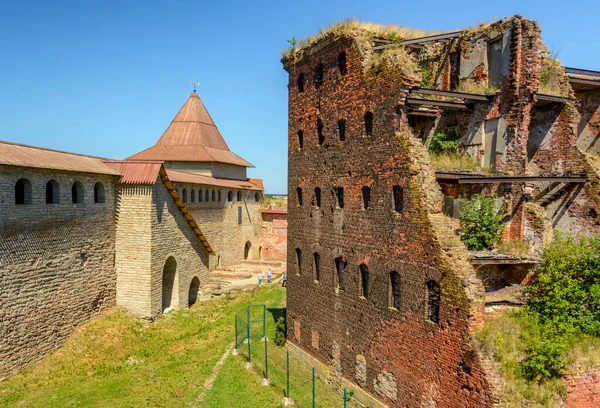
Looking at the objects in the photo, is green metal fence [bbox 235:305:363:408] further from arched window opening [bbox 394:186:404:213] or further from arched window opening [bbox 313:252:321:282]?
arched window opening [bbox 394:186:404:213]

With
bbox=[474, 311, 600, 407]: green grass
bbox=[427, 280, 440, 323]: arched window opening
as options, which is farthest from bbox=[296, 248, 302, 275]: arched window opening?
bbox=[474, 311, 600, 407]: green grass

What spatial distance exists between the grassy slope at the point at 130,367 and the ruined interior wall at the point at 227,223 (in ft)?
29.2

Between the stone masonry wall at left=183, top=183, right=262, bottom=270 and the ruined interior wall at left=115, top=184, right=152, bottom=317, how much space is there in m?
5.03

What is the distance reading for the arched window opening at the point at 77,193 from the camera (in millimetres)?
20547

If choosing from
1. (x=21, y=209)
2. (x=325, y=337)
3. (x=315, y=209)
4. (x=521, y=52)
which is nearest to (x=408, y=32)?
(x=521, y=52)

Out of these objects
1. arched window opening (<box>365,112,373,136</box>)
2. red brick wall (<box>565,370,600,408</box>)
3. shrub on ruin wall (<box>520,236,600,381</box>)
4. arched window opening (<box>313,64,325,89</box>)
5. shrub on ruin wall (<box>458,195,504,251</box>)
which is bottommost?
red brick wall (<box>565,370,600,408</box>)

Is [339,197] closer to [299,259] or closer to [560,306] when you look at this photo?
[299,259]

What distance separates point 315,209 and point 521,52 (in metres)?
9.53

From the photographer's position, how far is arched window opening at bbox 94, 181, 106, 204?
72.1 feet

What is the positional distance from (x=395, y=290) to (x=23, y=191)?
1447cm

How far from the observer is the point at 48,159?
63.0ft

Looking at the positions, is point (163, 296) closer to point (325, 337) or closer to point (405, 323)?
→ point (325, 337)

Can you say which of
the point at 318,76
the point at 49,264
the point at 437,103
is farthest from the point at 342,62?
the point at 49,264

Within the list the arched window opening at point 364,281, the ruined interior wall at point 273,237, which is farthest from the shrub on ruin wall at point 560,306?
the ruined interior wall at point 273,237
